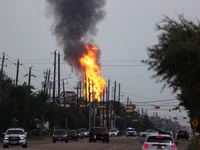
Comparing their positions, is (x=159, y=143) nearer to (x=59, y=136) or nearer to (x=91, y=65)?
(x=59, y=136)

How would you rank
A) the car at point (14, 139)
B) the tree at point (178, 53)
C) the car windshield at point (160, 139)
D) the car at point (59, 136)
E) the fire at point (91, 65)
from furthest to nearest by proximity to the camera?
the fire at point (91, 65)
the car at point (59, 136)
the car at point (14, 139)
the car windshield at point (160, 139)
the tree at point (178, 53)

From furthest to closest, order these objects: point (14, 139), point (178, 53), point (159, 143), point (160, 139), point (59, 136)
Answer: point (59, 136), point (14, 139), point (160, 139), point (159, 143), point (178, 53)

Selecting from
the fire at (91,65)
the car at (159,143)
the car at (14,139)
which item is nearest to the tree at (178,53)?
the car at (159,143)

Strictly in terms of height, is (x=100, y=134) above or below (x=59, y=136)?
above

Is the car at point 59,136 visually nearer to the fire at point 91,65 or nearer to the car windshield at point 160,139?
the car windshield at point 160,139


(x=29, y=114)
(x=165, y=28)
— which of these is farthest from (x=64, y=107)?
(x=165, y=28)

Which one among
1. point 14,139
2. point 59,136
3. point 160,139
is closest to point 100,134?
point 59,136

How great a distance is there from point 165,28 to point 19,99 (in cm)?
4474

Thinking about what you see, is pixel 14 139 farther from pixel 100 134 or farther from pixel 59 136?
pixel 100 134

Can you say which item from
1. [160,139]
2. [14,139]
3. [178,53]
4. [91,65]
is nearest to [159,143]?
[160,139]

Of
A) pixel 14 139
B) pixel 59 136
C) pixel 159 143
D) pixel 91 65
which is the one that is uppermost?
pixel 91 65

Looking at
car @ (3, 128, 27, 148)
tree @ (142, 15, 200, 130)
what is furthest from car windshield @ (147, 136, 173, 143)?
car @ (3, 128, 27, 148)

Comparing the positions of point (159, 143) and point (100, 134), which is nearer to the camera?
point (159, 143)

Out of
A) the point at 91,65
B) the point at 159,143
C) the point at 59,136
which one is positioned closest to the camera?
the point at 159,143
